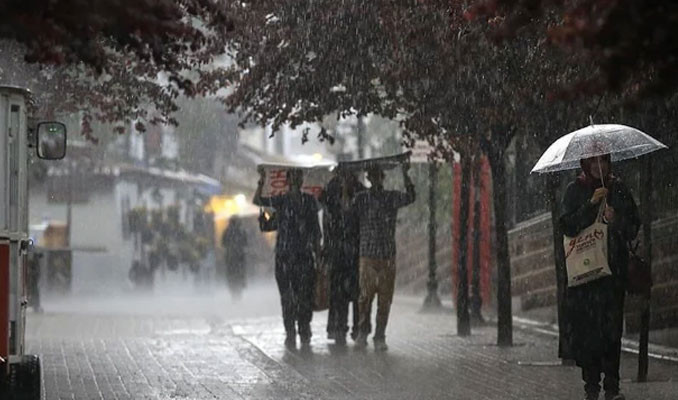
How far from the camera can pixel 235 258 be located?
29.7 metres

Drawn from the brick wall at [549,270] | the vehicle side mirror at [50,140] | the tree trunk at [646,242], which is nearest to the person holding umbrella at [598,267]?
the tree trunk at [646,242]

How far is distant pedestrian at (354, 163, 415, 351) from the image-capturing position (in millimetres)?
15602

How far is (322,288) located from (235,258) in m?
13.2

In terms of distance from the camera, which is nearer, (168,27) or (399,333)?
(168,27)

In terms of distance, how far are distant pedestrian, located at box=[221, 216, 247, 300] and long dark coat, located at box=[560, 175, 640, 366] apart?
19028mm

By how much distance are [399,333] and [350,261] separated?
2799mm

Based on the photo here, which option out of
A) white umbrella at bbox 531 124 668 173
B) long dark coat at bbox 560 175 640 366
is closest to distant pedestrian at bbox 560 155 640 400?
long dark coat at bbox 560 175 640 366

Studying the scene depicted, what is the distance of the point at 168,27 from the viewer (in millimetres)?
6828

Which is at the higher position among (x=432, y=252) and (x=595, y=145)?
(x=595, y=145)

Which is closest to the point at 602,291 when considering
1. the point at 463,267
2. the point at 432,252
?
the point at 463,267

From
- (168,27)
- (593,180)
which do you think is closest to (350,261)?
(593,180)

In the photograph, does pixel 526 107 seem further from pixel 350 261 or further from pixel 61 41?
pixel 61 41

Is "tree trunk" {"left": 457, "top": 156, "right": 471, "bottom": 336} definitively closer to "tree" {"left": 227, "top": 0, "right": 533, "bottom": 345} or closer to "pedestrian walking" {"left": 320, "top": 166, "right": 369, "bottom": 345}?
"tree" {"left": 227, "top": 0, "right": 533, "bottom": 345}

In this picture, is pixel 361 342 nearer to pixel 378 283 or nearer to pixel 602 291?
pixel 378 283
